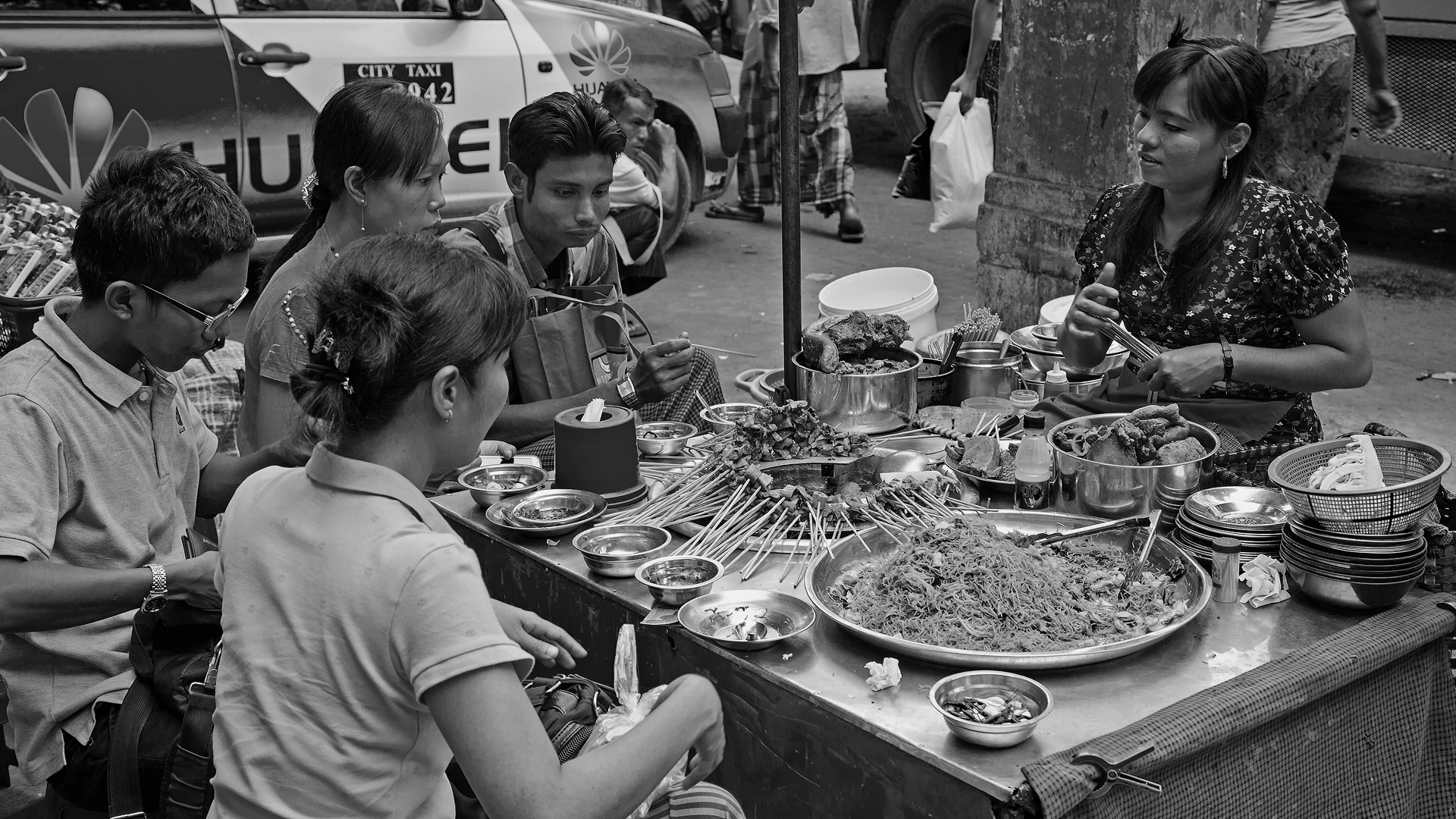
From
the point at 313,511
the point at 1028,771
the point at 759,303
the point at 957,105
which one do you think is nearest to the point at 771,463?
the point at 1028,771

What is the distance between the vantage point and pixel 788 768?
2.13m

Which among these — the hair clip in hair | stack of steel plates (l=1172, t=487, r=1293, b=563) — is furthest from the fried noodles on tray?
the hair clip in hair

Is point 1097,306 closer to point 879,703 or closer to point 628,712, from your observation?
point 879,703

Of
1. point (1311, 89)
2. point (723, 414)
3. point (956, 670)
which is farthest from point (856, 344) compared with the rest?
point (1311, 89)

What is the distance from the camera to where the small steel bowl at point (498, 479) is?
2914mm

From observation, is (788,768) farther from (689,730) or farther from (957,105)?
(957,105)

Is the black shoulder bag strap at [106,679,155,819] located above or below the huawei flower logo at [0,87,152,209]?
below

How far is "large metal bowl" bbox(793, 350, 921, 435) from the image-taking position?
3.20 meters

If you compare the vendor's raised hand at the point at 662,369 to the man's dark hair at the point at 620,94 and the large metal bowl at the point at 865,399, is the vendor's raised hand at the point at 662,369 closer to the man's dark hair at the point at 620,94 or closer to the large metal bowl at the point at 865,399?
the large metal bowl at the point at 865,399

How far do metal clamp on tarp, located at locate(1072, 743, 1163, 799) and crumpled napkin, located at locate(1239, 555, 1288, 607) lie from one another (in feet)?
1.92

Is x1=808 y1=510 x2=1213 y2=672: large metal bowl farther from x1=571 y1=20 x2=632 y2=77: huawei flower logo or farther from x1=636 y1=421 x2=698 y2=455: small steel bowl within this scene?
x1=571 y1=20 x2=632 y2=77: huawei flower logo

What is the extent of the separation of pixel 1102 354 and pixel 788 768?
5.60 feet

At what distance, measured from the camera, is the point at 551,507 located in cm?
283

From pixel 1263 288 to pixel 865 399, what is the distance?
0.99 meters
